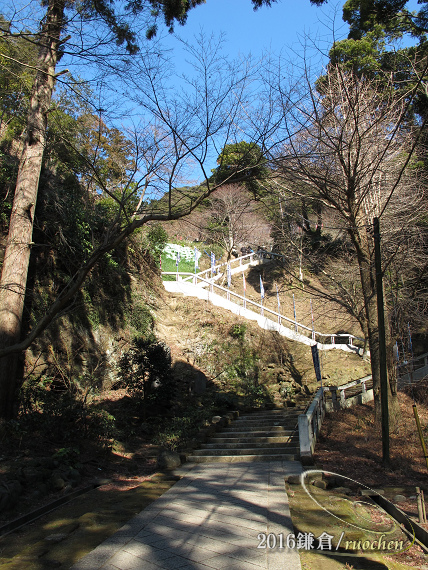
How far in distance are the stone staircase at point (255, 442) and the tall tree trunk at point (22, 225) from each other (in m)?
4.13

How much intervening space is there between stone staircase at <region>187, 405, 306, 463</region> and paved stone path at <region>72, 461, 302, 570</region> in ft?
6.38

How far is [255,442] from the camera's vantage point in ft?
31.4

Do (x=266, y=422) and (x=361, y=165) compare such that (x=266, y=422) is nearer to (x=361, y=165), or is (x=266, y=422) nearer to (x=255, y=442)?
(x=255, y=442)

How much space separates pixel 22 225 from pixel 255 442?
281 inches

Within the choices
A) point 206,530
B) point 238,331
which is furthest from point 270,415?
point 206,530

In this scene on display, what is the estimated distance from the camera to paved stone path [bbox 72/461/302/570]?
3.57 m

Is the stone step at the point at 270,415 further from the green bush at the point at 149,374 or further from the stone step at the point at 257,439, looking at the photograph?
the green bush at the point at 149,374

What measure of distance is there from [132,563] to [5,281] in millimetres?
6391

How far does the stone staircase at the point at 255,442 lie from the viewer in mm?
8508

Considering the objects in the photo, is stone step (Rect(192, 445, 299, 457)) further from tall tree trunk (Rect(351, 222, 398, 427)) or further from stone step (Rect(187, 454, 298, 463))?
tall tree trunk (Rect(351, 222, 398, 427))

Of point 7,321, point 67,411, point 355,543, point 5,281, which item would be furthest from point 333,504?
point 5,281

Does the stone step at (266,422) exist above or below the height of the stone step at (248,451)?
above

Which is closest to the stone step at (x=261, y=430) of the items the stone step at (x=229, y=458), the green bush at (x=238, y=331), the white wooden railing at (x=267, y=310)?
the stone step at (x=229, y=458)

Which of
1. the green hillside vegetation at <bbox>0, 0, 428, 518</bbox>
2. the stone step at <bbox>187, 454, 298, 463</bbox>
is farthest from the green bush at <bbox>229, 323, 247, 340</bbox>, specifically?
the stone step at <bbox>187, 454, 298, 463</bbox>
